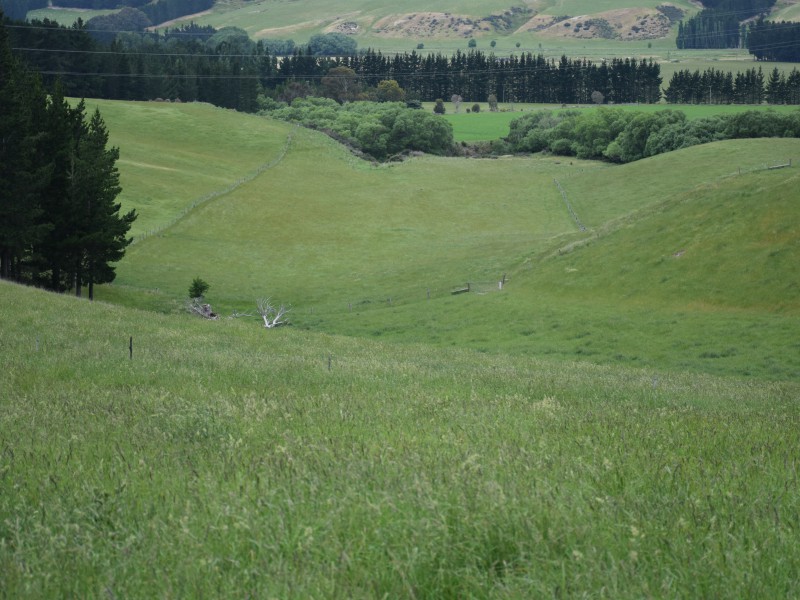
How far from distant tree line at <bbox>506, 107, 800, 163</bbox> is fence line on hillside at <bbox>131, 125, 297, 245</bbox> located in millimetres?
61091

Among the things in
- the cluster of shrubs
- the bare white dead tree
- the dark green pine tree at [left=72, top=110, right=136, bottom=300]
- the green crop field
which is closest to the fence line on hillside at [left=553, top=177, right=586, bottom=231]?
the cluster of shrubs

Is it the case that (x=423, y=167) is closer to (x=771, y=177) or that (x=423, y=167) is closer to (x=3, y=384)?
(x=771, y=177)

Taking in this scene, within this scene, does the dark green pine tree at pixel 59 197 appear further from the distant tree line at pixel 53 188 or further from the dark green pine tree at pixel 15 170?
the dark green pine tree at pixel 15 170

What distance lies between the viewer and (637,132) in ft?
500

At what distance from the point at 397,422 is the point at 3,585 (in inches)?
204

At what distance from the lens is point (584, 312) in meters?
49.4

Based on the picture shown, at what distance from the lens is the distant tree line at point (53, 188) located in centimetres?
5181

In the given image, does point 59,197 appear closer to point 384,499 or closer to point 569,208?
point 384,499

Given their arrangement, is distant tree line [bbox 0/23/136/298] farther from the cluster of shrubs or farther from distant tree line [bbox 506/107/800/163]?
distant tree line [bbox 506/107/800/163]

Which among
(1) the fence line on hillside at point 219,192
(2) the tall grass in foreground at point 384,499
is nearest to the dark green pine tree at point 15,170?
(1) the fence line on hillside at point 219,192

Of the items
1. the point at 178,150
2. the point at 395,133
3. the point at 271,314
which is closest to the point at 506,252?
the point at 271,314

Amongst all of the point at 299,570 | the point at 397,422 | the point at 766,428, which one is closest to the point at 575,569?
the point at 299,570

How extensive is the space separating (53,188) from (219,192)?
54.8 meters

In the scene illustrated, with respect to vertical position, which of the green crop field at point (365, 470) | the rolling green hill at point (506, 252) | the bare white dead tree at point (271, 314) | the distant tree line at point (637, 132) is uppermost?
the distant tree line at point (637, 132)
